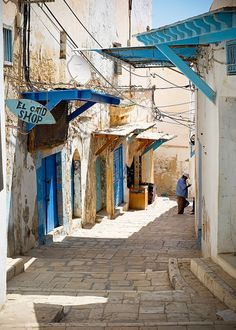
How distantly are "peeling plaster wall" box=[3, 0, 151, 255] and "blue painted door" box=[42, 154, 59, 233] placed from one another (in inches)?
8.9

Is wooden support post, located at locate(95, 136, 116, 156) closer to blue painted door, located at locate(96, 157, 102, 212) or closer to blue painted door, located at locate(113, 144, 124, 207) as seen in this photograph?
blue painted door, located at locate(96, 157, 102, 212)

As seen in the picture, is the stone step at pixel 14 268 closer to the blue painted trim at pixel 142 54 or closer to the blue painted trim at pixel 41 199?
the blue painted trim at pixel 41 199

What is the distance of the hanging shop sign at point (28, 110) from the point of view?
25.5ft

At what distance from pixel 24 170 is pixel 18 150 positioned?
1.66 ft

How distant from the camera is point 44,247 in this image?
34.6 ft

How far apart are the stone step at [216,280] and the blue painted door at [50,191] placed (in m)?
4.85

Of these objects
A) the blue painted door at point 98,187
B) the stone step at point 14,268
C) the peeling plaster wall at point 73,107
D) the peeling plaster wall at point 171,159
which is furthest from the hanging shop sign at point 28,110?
the peeling plaster wall at point 171,159

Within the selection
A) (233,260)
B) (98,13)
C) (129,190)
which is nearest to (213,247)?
(233,260)

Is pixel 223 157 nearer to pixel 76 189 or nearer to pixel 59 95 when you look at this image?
pixel 59 95

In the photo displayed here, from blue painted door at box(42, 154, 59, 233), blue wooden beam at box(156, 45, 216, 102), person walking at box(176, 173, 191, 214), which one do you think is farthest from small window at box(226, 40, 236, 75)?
person walking at box(176, 173, 191, 214)

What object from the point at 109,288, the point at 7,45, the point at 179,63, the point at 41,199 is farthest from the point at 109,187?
the point at 179,63

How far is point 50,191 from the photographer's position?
1171cm

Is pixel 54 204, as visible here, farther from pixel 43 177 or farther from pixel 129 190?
pixel 129 190

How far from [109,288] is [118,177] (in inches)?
441
